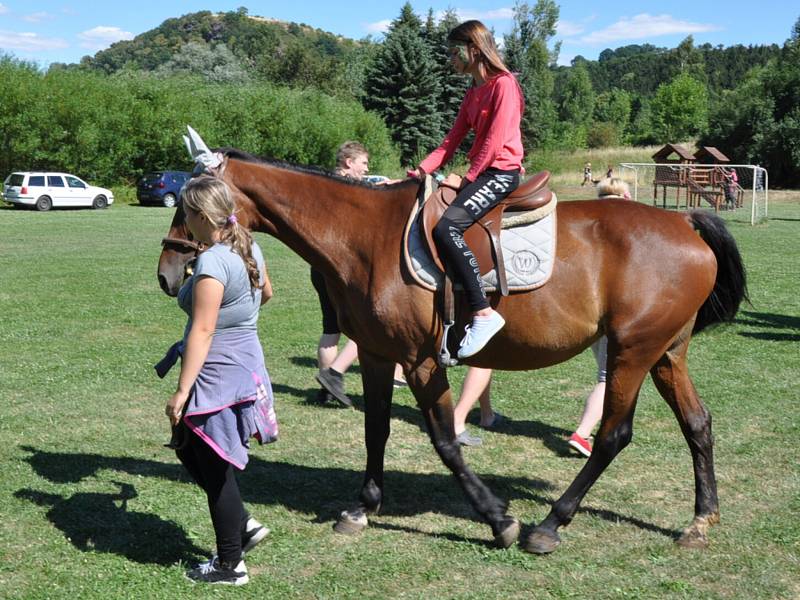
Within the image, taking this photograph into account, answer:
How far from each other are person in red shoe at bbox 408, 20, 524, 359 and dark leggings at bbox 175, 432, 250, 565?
57.7 inches

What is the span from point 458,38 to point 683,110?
91766 mm

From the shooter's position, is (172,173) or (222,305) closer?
(222,305)

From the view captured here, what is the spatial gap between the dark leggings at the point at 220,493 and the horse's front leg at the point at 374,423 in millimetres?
980

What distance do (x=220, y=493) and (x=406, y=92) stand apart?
55.7 metres

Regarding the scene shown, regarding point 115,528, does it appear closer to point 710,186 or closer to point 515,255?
point 515,255

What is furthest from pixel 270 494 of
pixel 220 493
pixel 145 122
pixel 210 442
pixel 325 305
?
pixel 145 122

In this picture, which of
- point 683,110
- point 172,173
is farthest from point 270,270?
point 683,110

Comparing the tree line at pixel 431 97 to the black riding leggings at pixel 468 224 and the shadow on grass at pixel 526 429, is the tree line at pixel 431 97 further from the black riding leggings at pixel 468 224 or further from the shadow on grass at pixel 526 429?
the black riding leggings at pixel 468 224

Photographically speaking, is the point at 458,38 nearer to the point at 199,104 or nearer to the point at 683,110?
the point at 199,104

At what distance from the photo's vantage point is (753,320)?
11.8 metres

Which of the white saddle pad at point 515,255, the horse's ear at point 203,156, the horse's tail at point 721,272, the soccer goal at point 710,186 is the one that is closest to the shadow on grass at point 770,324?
the horse's tail at point 721,272

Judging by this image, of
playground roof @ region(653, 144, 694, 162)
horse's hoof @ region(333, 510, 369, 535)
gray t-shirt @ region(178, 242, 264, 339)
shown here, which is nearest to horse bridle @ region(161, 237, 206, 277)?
gray t-shirt @ region(178, 242, 264, 339)

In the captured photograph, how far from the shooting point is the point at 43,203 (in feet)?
116

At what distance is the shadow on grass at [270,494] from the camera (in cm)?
494
